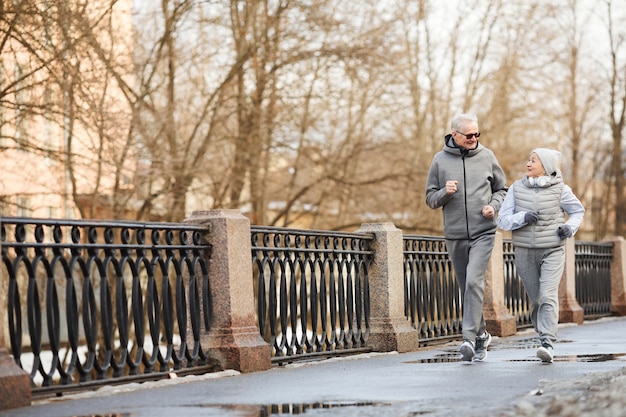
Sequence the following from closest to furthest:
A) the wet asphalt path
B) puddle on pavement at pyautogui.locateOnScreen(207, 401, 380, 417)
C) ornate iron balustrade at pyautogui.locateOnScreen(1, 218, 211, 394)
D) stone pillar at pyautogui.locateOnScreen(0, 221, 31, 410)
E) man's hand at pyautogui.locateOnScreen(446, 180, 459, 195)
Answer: puddle on pavement at pyautogui.locateOnScreen(207, 401, 380, 417), the wet asphalt path, stone pillar at pyautogui.locateOnScreen(0, 221, 31, 410), ornate iron balustrade at pyautogui.locateOnScreen(1, 218, 211, 394), man's hand at pyautogui.locateOnScreen(446, 180, 459, 195)

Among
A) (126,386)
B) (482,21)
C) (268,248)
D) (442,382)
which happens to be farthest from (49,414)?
(482,21)

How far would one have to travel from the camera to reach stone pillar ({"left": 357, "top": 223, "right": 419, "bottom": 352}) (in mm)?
12711

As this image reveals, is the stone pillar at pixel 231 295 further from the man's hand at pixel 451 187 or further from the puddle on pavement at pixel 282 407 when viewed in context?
the puddle on pavement at pixel 282 407

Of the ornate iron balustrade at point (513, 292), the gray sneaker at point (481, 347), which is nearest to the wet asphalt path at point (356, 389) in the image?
the gray sneaker at point (481, 347)

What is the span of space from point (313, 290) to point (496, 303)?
4.47 metres

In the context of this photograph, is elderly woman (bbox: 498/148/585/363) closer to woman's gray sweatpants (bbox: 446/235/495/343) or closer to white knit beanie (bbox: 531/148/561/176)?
A: white knit beanie (bbox: 531/148/561/176)

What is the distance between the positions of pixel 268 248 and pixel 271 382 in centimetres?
208

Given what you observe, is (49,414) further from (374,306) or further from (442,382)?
(374,306)

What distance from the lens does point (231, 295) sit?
987cm

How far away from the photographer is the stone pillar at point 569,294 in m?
19.3

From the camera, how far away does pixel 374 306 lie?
12.9 meters

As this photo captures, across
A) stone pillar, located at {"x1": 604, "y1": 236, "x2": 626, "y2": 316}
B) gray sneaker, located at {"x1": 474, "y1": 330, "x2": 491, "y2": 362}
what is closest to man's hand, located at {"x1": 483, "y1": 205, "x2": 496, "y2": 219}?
gray sneaker, located at {"x1": 474, "y1": 330, "x2": 491, "y2": 362}

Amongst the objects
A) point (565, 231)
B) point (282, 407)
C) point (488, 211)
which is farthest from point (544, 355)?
point (282, 407)

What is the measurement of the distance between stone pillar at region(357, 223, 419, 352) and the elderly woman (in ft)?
7.61
